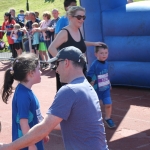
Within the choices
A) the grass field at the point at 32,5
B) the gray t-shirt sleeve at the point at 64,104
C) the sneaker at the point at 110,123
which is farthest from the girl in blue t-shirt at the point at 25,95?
the grass field at the point at 32,5

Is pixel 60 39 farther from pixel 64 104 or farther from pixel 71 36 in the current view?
A: pixel 64 104

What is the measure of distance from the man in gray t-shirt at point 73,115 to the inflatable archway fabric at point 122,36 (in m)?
5.69

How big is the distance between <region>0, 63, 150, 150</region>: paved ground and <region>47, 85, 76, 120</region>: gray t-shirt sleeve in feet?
9.48

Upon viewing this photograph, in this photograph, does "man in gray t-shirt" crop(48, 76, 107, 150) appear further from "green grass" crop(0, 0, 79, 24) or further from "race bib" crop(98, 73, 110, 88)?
"green grass" crop(0, 0, 79, 24)

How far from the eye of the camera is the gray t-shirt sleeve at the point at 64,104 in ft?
9.80

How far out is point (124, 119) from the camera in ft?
23.3

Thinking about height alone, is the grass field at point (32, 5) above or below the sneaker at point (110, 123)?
above

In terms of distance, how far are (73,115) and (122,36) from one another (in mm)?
6128

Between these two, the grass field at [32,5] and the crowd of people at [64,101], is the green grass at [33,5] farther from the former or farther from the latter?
the crowd of people at [64,101]

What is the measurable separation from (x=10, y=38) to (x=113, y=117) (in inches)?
324

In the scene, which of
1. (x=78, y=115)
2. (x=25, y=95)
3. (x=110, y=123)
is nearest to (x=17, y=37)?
(x=110, y=123)

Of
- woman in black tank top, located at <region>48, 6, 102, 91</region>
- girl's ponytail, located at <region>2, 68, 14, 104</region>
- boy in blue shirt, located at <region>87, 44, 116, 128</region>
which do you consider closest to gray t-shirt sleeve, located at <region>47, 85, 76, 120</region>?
girl's ponytail, located at <region>2, 68, 14, 104</region>

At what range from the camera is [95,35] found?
29.6ft

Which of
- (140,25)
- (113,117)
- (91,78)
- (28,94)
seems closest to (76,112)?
(28,94)
